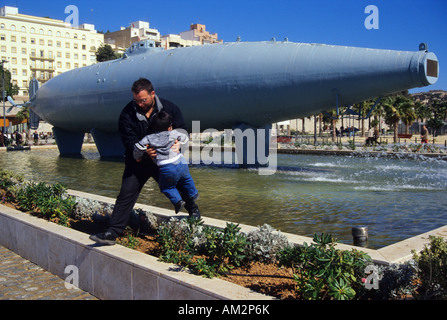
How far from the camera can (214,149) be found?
31484mm

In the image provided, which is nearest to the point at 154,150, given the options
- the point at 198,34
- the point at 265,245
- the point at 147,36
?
the point at 265,245

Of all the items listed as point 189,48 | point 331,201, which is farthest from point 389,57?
point 189,48

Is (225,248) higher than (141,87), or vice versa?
(141,87)

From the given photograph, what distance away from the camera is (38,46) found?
112562mm

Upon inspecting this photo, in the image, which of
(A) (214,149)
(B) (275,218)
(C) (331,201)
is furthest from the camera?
(A) (214,149)

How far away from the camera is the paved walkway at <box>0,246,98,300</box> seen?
5536 millimetres

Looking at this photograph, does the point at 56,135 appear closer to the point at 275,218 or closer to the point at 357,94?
the point at 357,94

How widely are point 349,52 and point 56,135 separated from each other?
67.4 ft

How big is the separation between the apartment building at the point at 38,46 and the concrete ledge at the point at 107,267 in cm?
10904

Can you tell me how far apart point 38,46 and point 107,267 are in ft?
396

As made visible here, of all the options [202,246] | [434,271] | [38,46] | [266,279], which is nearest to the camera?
[434,271]

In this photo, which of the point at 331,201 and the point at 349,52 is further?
the point at 349,52
